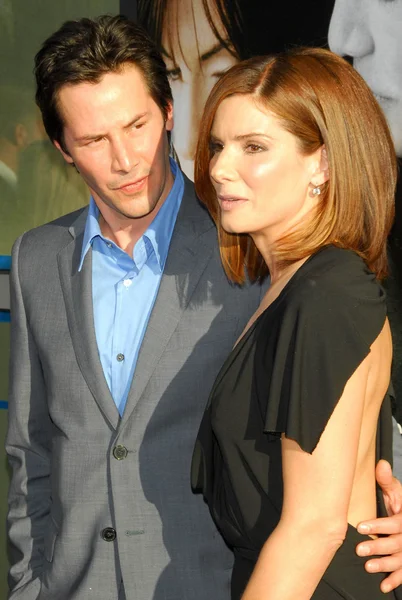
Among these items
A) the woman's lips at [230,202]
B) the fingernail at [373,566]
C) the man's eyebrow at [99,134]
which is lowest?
the fingernail at [373,566]

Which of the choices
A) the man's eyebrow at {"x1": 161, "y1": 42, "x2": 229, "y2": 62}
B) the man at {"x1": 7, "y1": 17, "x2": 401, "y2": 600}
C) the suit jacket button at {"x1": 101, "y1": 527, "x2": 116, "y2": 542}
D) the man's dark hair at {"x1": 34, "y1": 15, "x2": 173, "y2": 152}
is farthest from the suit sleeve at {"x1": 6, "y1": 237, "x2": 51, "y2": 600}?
the man's eyebrow at {"x1": 161, "y1": 42, "x2": 229, "y2": 62}

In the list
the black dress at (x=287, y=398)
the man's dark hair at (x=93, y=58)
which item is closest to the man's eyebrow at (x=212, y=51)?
the man's dark hair at (x=93, y=58)

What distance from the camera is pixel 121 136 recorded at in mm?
1929

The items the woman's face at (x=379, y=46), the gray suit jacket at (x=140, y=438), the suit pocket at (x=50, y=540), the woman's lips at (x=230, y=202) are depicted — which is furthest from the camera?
the woman's face at (x=379, y=46)

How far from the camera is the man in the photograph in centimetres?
174

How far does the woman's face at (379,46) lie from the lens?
246 centimetres

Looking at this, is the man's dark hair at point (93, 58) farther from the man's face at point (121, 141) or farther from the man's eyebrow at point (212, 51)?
the man's eyebrow at point (212, 51)

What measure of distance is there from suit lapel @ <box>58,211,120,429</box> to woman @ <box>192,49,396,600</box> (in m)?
0.32

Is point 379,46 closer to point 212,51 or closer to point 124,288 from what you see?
point 212,51

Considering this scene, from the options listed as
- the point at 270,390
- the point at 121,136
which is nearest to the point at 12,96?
the point at 121,136

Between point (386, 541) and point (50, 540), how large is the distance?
876 mm

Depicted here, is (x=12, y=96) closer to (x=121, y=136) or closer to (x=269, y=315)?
(x=121, y=136)

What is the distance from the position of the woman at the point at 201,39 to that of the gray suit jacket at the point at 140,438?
1.01 metres

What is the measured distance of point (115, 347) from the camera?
183cm
